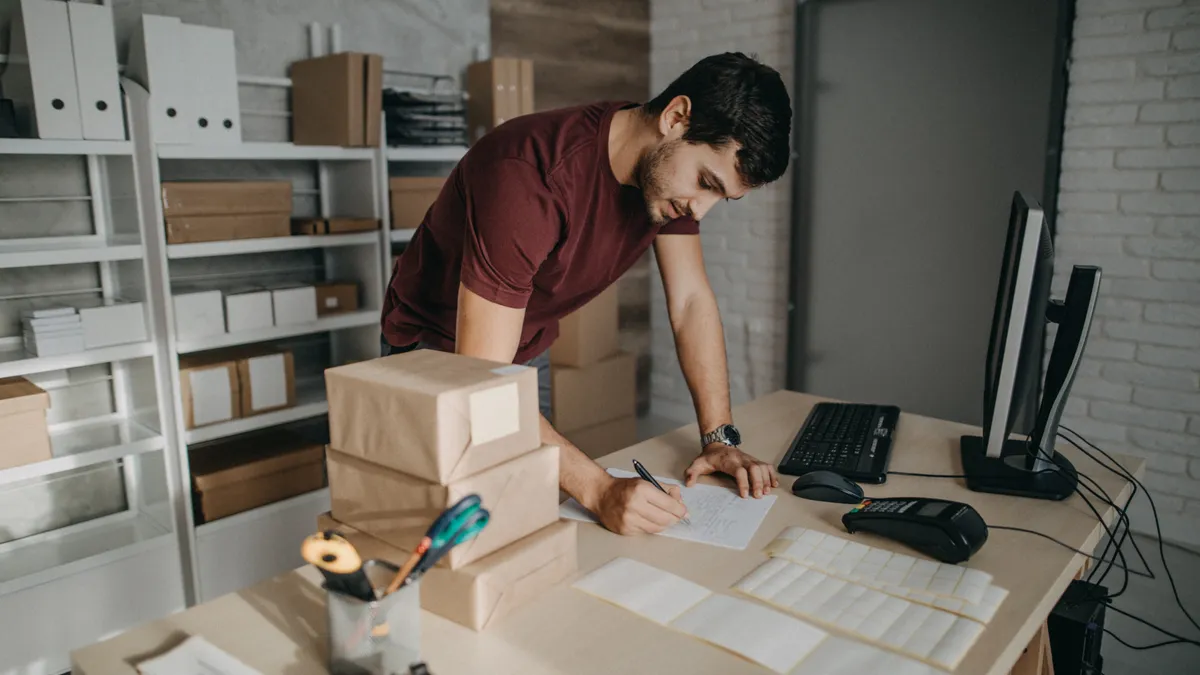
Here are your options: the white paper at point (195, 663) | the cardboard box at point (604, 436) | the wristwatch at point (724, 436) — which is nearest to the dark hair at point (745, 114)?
the wristwatch at point (724, 436)

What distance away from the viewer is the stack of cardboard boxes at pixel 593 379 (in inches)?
125

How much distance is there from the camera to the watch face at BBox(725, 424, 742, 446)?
1.47 metres

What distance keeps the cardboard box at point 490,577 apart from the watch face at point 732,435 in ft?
1.80

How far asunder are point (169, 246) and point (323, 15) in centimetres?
103

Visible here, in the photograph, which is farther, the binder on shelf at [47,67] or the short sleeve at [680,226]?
the binder on shelf at [47,67]

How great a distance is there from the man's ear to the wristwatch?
52cm

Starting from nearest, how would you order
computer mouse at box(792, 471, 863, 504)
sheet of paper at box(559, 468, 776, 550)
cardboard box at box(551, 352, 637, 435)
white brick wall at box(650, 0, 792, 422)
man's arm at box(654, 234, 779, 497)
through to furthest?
sheet of paper at box(559, 468, 776, 550) → computer mouse at box(792, 471, 863, 504) → man's arm at box(654, 234, 779, 497) → cardboard box at box(551, 352, 637, 435) → white brick wall at box(650, 0, 792, 422)

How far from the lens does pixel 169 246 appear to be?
2.19 metres

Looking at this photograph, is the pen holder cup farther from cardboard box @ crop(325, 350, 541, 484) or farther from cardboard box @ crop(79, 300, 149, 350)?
cardboard box @ crop(79, 300, 149, 350)

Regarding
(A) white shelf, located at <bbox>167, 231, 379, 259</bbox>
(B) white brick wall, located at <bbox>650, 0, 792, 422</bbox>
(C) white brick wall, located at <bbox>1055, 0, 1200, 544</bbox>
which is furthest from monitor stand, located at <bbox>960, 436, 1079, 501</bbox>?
(B) white brick wall, located at <bbox>650, 0, 792, 422</bbox>

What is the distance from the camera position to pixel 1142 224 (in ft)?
8.50

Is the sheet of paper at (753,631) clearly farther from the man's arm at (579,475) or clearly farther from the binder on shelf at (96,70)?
the binder on shelf at (96,70)

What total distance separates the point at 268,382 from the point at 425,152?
0.86 metres

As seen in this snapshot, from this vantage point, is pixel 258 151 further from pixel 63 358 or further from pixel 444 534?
pixel 444 534
